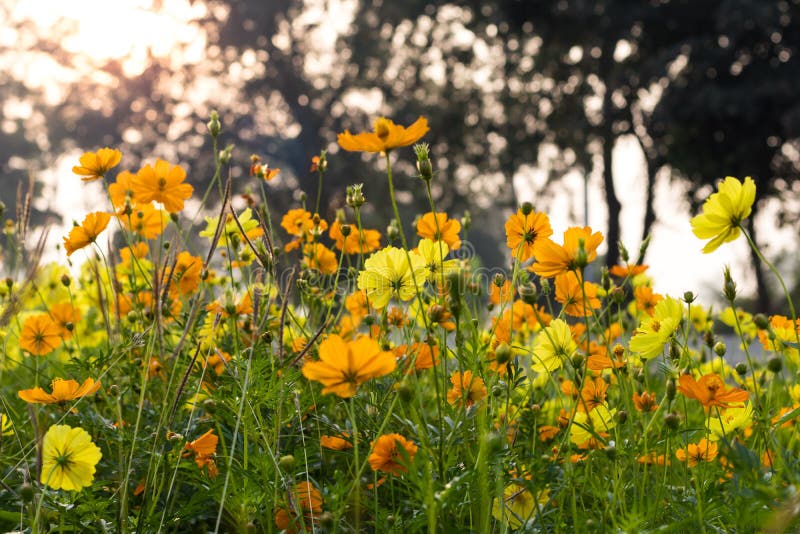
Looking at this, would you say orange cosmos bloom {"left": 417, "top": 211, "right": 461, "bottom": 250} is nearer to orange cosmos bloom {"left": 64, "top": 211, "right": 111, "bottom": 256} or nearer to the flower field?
the flower field

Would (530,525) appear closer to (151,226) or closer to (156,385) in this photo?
(156,385)

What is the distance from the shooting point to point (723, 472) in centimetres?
127

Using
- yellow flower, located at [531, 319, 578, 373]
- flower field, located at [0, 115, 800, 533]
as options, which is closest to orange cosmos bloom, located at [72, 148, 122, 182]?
flower field, located at [0, 115, 800, 533]

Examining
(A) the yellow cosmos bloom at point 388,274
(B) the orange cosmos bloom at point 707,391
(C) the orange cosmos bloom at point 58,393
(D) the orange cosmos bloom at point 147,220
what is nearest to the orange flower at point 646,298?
(B) the orange cosmos bloom at point 707,391

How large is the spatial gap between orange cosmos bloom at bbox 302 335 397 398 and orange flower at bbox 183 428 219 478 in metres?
0.43

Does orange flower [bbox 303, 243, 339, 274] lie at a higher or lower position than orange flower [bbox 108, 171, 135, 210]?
higher

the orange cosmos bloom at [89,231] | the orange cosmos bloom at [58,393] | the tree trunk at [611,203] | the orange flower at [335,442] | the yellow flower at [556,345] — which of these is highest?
the tree trunk at [611,203]

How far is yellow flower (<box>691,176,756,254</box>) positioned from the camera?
97 centimetres

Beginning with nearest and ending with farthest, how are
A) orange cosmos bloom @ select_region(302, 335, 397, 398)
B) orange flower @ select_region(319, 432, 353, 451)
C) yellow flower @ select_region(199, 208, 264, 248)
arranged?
orange cosmos bloom @ select_region(302, 335, 397, 398), orange flower @ select_region(319, 432, 353, 451), yellow flower @ select_region(199, 208, 264, 248)

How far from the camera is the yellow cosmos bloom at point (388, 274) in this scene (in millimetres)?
1234

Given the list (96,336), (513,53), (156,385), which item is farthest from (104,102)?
(156,385)

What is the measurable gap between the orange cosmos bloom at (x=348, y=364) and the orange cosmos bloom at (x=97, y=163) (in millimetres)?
902

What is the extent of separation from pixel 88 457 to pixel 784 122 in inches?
428

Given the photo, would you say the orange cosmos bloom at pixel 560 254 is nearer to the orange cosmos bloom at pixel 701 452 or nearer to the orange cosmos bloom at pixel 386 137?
the orange cosmos bloom at pixel 386 137
